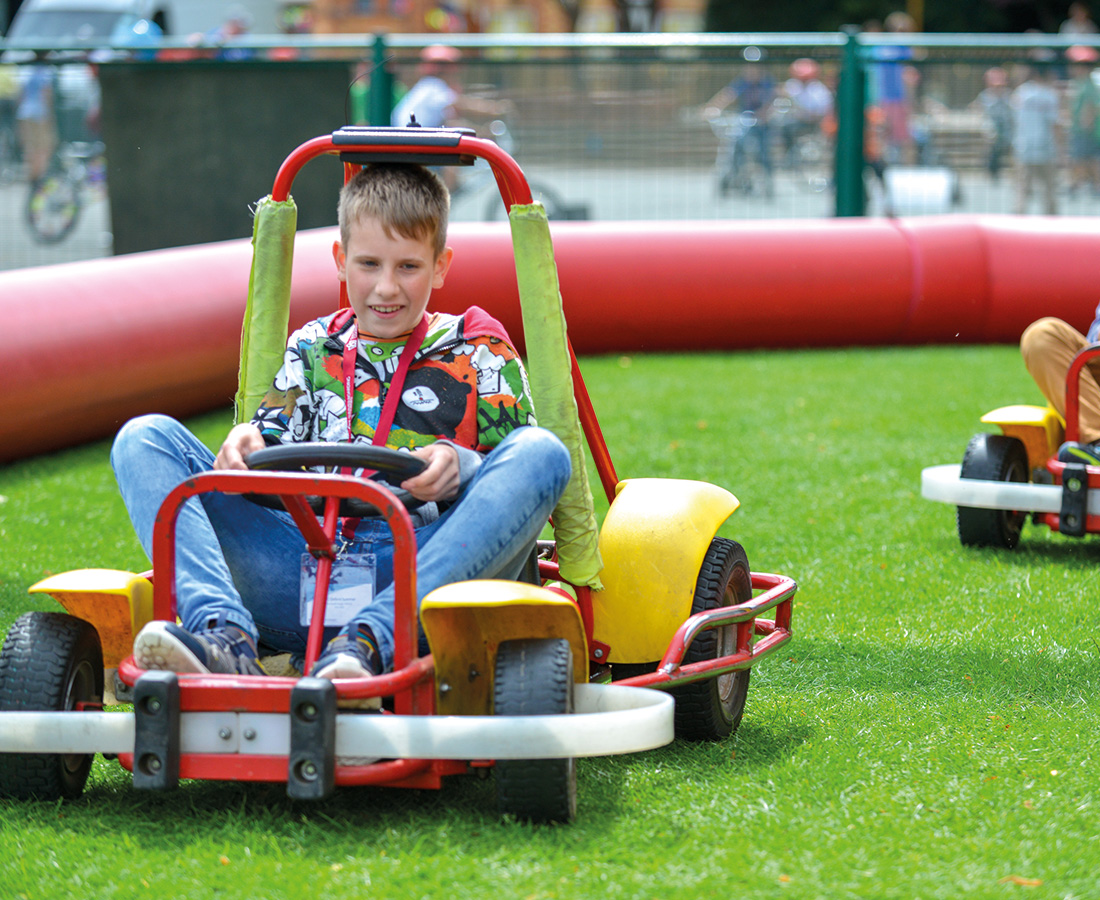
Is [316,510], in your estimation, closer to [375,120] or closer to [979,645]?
[979,645]

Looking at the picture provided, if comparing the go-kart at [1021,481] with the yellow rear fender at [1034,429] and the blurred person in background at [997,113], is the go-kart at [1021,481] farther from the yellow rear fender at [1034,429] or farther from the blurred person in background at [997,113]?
the blurred person in background at [997,113]

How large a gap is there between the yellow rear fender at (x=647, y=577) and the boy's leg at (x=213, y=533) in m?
0.66

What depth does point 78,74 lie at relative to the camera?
9.95m

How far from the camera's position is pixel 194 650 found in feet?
8.42

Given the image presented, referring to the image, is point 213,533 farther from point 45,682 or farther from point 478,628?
point 478,628

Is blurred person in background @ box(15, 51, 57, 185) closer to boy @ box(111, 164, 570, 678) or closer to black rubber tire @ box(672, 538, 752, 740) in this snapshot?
boy @ box(111, 164, 570, 678)

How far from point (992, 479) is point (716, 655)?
210cm

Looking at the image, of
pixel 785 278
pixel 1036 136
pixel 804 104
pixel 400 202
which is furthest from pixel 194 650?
pixel 1036 136

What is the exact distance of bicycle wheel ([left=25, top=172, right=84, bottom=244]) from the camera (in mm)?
10148

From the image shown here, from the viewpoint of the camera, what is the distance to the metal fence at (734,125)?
10.6 meters

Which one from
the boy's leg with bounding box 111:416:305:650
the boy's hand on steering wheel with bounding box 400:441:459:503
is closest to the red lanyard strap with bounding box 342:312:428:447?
the boy's hand on steering wheel with bounding box 400:441:459:503

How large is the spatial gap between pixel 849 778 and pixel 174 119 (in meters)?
8.37

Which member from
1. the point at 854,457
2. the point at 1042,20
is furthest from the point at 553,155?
the point at 1042,20

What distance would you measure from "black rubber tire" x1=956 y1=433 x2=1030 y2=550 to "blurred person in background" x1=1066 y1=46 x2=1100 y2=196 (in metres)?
6.87
